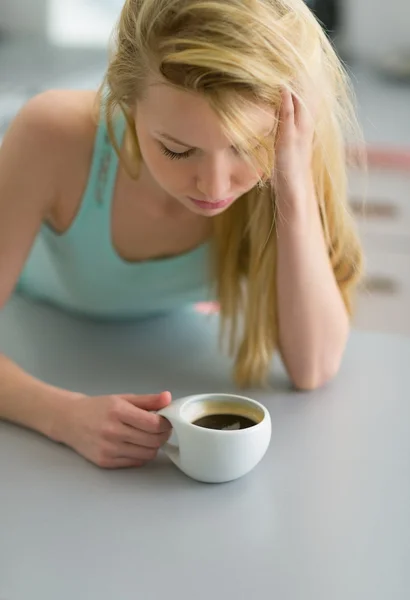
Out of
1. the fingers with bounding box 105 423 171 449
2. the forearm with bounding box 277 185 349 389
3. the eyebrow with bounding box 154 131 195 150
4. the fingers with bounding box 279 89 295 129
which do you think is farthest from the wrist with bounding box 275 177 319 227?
the fingers with bounding box 105 423 171 449

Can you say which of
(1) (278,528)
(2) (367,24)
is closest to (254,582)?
(1) (278,528)

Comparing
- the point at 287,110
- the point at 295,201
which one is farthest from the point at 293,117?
the point at 295,201

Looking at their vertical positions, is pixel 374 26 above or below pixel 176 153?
above

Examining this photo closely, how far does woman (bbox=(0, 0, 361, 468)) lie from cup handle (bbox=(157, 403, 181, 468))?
0.01 metres

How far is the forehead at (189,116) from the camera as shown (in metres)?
0.89

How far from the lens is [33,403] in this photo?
104cm

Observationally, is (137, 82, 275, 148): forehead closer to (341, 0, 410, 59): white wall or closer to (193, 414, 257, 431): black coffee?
(193, 414, 257, 431): black coffee

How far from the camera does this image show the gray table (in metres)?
0.79

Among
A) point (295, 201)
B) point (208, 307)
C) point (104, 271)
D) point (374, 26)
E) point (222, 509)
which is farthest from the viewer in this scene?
point (374, 26)

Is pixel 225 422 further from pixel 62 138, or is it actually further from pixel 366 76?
pixel 366 76

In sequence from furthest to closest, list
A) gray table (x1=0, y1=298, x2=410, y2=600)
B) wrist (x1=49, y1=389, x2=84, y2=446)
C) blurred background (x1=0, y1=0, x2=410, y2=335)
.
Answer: blurred background (x1=0, y1=0, x2=410, y2=335)
wrist (x1=49, y1=389, x2=84, y2=446)
gray table (x1=0, y1=298, x2=410, y2=600)

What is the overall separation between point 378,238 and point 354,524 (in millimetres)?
1484

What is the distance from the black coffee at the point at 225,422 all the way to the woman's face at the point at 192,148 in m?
0.23

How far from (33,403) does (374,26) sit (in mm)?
2475
